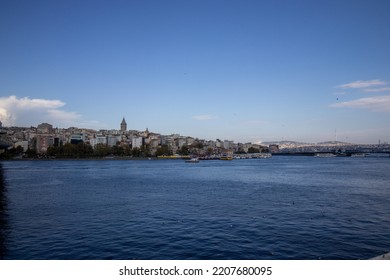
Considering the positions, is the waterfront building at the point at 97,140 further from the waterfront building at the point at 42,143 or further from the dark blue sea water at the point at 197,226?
the dark blue sea water at the point at 197,226

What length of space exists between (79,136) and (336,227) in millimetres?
129085

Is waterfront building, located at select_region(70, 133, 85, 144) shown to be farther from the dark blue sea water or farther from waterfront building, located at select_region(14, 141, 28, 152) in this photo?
the dark blue sea water

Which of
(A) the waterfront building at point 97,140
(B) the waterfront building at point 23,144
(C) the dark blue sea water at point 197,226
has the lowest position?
(C) the dark blue sea water at point 197,226

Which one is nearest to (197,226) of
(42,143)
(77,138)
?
(42,143)

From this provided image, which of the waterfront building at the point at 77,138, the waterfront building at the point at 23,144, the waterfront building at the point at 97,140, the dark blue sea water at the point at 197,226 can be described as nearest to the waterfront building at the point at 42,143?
the waterfront building at the point at 23,144

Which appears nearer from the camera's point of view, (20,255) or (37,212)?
(20,255)

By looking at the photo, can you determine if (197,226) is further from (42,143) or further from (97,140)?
(97,140)

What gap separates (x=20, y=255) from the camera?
1007 centimetres

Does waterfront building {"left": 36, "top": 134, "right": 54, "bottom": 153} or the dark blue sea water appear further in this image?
waterfront building {"left": 36, "top": 134, "right": 54, "bottom": 153}

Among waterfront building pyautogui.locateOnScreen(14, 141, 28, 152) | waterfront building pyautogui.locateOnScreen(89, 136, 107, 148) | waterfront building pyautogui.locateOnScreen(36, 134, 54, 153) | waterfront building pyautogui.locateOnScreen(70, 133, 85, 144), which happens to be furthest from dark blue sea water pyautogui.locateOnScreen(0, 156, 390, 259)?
waterfront building pyautogui.locateOnScreen(89, 136, 107, 148)
